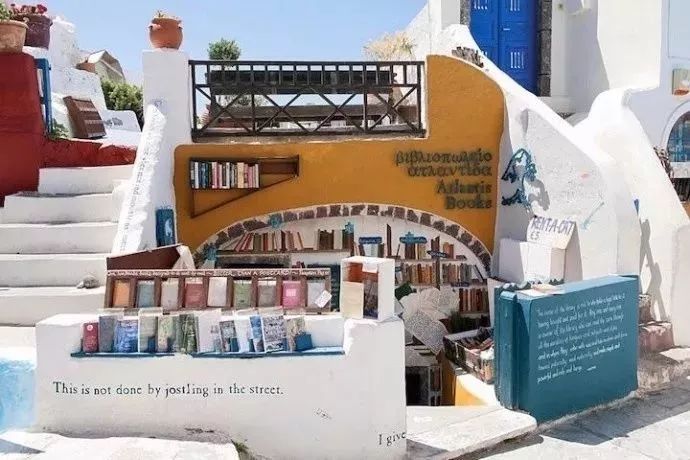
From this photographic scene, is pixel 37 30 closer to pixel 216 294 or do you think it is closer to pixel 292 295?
pixel 216 294

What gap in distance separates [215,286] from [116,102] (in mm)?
17437

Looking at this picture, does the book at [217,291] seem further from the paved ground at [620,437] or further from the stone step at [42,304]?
the paved ground at [620,437]

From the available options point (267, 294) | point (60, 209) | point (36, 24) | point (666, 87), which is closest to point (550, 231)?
point (267, 294)

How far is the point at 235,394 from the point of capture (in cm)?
429

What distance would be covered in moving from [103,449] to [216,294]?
122 centimetres

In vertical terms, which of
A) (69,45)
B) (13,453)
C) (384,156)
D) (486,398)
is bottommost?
(486,398)

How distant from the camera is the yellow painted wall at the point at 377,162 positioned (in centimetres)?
813

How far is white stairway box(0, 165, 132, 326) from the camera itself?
5.95 meters

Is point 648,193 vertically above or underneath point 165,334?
above

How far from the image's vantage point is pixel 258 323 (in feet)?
14.2

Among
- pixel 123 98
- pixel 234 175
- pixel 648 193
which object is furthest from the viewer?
pixel 123 98

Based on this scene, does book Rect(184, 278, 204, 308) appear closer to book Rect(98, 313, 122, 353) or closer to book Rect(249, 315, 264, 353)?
book Rect(249, 315, 264, 353)

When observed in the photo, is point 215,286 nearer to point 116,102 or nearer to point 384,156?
point 384,156

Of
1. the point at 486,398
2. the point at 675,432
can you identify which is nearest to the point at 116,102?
the point at 486,398
